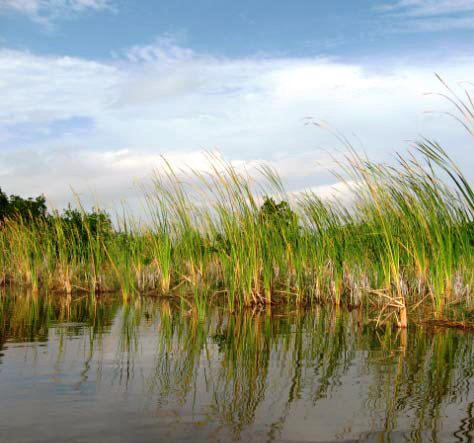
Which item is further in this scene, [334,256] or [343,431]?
[334,256]

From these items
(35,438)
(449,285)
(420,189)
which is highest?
(420,189)

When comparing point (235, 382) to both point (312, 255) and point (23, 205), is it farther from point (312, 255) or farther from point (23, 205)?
point (23, 205)

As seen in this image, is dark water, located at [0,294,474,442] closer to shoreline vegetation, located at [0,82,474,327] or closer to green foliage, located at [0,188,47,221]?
shoreline vegetation, located at [0,82,474,327]

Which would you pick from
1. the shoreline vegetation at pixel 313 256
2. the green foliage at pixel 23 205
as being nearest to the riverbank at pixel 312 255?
the shoreline vegetation at pixel 313 256

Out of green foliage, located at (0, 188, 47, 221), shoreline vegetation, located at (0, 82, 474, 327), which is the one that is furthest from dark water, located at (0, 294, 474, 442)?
green foliage, located at (0, 188, 47, 221)

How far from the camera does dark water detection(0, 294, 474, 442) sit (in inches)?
107

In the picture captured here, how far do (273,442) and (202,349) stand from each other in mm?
2169

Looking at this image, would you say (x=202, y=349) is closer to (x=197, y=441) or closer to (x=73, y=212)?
(x=197, y=441)

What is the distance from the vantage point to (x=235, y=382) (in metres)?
3.54

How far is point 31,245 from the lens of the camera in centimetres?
1219


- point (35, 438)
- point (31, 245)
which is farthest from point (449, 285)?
point (31, 245)

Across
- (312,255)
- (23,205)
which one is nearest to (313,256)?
(312,255)

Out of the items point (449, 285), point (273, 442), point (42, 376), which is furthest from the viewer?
point (449, 285)

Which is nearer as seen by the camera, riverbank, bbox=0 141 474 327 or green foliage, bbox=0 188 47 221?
riverbank, bbox=0 141 474 327
